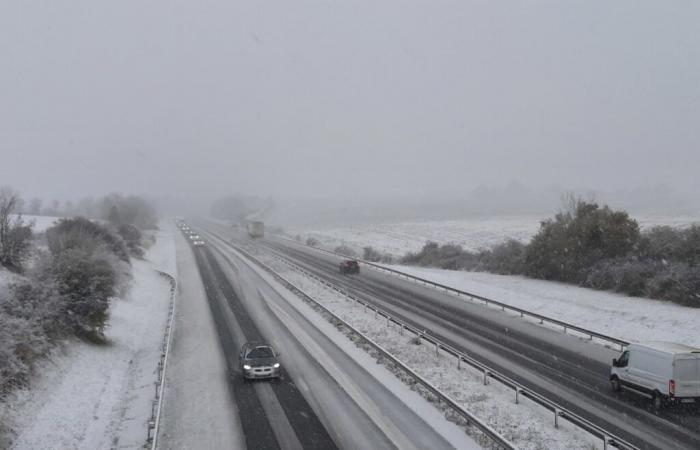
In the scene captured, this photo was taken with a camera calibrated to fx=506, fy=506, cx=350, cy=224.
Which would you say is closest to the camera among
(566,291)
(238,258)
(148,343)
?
(148,343)

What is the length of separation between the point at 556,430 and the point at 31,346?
54.9 ft

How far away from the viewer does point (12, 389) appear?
14633 millimetres

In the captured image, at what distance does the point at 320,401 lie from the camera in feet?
53.4

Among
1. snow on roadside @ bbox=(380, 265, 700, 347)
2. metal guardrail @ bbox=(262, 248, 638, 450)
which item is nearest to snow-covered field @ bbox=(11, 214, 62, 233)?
metal guardrail @ bbox=(262, 248, 638, 450)

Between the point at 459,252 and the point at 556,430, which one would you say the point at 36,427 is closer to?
the point at 556,430

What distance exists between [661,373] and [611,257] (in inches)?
882

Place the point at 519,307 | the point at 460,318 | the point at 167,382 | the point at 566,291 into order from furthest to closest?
the point at 566,291
the point at 519,307
the point at 460,318
the point at 167,382

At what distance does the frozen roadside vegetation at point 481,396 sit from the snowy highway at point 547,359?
121cm

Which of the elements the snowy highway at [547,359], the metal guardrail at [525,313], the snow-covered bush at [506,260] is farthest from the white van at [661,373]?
the snow-covered bush at [506,260]

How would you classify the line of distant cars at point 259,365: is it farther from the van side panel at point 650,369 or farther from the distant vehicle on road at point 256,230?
the distant vehicle on road at point 256,230

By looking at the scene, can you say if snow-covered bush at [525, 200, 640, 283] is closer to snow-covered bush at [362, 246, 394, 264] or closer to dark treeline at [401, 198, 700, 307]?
dark treeline at [401, 198, 700, 307]

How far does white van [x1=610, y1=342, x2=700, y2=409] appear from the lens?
1498cm

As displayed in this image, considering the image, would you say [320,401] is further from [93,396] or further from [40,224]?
[40,224]

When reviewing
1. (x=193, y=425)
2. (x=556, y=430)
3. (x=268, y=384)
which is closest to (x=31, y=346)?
(x=193, y=425)
